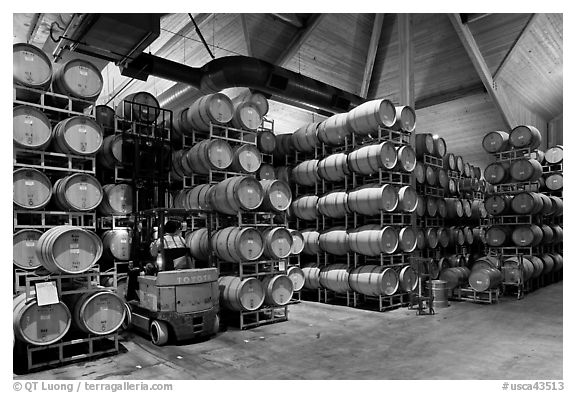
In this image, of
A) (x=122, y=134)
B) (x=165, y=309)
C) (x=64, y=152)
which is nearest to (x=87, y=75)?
(x=64, y=152)

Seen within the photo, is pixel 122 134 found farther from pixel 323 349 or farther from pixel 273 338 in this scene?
pixel 323 349

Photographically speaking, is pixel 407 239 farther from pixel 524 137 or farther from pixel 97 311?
pixel 97 311

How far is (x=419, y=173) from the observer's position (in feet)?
37.9

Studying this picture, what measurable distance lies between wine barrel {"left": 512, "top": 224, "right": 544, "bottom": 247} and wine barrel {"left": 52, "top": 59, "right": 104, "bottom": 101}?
1097cm

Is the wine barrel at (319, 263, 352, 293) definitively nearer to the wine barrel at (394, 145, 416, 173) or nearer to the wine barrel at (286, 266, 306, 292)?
the wine barrel at (286, 266, 306, 292)

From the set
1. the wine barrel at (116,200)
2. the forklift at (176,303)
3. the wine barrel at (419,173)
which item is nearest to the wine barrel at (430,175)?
the wine barrel at (419,173)

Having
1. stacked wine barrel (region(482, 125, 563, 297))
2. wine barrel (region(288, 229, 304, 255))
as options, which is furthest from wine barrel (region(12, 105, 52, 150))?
stacked wine barrel (region(482, 125, 563, 297))

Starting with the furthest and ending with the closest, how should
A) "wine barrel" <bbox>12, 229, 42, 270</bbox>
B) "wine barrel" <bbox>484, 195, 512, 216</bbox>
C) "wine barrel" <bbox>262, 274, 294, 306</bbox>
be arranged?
"wine barrel" <bbox>484, 195, 512, 216</bbox>, "wine barrel" <bbox>262, 274, 294, 306</bbox>, "wine barrel" <bbox>12, 229, 42, 270</bbox>

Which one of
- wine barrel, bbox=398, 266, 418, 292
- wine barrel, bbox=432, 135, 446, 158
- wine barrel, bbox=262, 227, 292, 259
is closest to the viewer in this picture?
wine barrel, bbox=262, 227, 292, 259

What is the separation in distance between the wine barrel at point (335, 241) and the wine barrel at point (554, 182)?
324 inches

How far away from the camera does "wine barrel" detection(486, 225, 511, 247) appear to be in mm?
11930

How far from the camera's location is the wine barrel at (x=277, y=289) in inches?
335

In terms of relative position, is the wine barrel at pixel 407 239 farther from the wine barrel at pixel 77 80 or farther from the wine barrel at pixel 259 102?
the wine barrel at pixel 77 80

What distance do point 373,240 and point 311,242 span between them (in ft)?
6.76
